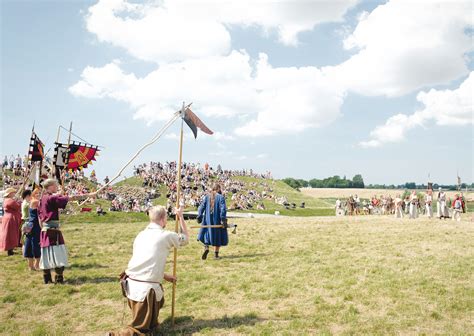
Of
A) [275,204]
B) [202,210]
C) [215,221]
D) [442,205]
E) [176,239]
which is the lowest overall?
[275,204]

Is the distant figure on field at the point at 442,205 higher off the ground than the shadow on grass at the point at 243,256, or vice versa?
the distant figure on field at the point at 442,205

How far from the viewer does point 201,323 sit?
19.4ft

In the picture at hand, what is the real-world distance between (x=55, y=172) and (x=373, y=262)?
11318mm

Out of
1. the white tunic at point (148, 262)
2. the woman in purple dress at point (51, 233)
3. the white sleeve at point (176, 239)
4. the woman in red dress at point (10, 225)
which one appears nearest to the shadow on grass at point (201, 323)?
the white tunic at point (148, 262)

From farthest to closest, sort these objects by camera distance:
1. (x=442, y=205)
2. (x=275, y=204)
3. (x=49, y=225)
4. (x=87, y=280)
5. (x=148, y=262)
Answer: (x=275, y=204), (x=442, y=205), (x=87, y=280), (x=49, y=225), (x=148, y=262)

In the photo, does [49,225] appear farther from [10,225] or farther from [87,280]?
[10,225]

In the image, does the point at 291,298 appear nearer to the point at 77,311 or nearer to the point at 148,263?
the point at 148,263

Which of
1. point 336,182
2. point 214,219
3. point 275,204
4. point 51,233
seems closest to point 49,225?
point 51,233

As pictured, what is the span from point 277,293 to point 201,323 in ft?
6.86

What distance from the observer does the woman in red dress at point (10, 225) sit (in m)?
11.2

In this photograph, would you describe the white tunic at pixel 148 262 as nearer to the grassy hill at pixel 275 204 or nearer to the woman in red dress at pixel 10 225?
the woman in red dress at pixel 10 225

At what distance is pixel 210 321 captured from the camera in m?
6.01

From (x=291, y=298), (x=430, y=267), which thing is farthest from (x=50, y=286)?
(x=430, y=267)

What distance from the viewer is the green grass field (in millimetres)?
5852
